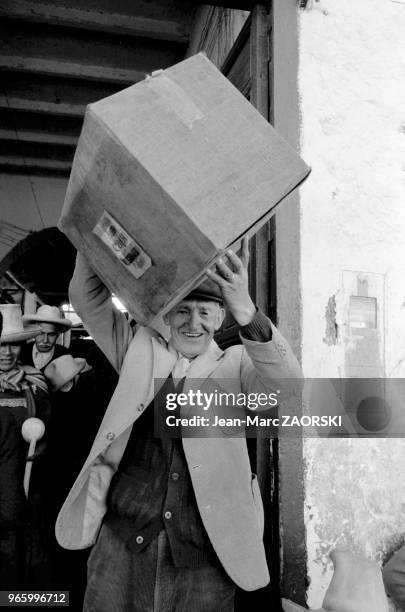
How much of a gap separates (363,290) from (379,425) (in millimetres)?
625

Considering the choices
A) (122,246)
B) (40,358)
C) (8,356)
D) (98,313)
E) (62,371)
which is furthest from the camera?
(40,358)

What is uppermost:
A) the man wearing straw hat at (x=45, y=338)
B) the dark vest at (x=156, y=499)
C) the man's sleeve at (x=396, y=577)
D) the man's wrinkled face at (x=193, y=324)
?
the man wearing straw hat at (x=45, y=338)

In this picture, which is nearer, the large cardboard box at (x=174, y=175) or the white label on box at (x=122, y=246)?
the large cardboard box at (x=174, y=175)

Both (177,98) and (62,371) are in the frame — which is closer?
(177,98)

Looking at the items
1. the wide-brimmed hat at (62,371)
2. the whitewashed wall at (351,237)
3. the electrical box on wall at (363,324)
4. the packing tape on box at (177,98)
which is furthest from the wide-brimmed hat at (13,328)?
the packing tape on box at (177,98)

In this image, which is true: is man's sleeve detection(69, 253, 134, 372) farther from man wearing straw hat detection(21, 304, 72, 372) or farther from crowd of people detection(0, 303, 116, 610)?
man wearing straw hat detection(21, 304, 72, 372)

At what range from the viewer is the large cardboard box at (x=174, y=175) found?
1427 millimetres

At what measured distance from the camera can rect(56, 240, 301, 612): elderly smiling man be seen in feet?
5.48

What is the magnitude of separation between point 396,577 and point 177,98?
193cm

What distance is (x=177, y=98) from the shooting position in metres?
1.51

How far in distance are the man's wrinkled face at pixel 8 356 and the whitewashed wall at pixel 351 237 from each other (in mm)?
1765

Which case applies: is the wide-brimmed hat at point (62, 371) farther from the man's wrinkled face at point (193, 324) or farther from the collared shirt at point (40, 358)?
the man's wrinkled face at point (193, 324)

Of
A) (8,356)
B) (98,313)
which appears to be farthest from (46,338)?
(98,313)

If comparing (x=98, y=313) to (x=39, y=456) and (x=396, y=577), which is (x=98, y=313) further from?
(x=396, y=577)
